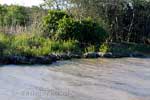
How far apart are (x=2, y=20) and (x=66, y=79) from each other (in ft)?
33.8

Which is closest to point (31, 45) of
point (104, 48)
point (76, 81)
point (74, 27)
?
point (74, 27)

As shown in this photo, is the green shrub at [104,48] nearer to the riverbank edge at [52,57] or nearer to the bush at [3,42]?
the riverbank edge at [52,57]

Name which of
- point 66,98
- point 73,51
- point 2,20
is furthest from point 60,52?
point 66,98

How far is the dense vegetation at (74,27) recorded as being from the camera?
1827cm

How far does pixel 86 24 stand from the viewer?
71.1ft

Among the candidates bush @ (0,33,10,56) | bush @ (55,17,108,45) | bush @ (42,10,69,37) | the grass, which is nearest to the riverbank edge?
the grass

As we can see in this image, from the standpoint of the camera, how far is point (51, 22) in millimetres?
21547

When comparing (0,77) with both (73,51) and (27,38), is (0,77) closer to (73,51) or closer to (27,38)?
(27,38)

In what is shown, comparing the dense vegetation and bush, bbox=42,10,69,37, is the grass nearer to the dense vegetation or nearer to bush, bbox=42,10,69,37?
the dense vegetation

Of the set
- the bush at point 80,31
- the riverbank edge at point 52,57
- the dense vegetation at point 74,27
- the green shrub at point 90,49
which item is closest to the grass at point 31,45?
the dense vegetation at point 74,27

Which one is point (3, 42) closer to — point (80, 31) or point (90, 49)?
point (90, 49)

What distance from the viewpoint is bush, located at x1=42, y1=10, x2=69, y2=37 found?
21.2 metres

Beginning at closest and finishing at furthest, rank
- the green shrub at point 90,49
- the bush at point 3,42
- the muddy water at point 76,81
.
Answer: the muddy water at point 76,81 → the bush at point 3,42 → the green shrub at point 90,49

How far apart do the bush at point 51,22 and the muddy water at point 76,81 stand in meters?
4.21
